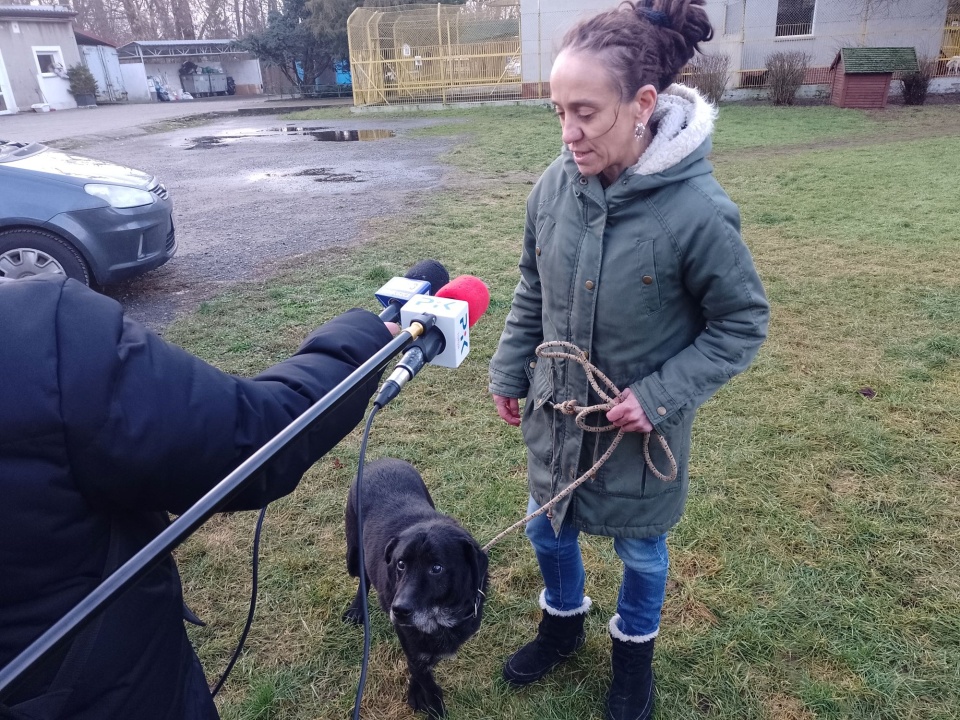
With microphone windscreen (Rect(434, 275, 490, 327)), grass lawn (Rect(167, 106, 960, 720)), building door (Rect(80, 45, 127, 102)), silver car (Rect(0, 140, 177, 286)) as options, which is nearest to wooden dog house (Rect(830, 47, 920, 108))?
Answer: grass lawn (Rect(167, 106, 960, 720))

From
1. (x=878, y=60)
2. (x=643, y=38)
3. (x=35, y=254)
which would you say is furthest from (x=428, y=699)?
(x=878, y=60)

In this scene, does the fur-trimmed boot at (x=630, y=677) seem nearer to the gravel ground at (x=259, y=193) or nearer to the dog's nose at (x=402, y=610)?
the dog's nose at (x=402, y=610)

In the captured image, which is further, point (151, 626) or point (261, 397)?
point (151, 626)

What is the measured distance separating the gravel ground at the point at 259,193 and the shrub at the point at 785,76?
11463 mm

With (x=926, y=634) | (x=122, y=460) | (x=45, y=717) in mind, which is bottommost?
(x=926, y=634)

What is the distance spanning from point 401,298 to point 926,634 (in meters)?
2.52

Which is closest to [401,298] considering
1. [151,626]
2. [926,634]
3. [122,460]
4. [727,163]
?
[122,460]

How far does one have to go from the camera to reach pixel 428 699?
2.46m

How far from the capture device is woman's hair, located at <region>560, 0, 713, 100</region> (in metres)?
1.72

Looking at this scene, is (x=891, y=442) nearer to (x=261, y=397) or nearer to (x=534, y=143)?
(x=261, y=397)

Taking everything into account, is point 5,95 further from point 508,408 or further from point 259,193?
point 508,408

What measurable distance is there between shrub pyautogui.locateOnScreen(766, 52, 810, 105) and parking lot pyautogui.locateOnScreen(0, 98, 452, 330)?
11.2m

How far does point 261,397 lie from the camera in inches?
47.1

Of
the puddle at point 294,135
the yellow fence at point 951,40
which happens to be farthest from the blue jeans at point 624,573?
the yellow fence at point 951,40
